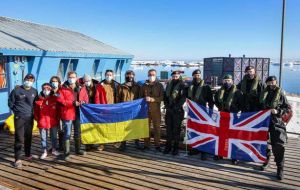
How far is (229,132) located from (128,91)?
2658 millimetres

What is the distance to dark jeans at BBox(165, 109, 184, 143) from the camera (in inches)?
296

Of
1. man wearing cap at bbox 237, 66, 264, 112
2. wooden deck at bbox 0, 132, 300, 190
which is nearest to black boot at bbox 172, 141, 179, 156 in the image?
wooden deck at bbox 0, 132, 300, 190

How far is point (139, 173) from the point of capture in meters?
6.55

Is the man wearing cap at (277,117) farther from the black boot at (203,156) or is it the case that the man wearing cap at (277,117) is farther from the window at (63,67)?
the window at (63,67)

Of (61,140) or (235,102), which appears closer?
(235,102)

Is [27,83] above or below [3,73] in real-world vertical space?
below

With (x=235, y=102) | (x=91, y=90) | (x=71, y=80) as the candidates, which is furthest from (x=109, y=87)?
(x=235, y=102)

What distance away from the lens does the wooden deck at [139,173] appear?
595cm

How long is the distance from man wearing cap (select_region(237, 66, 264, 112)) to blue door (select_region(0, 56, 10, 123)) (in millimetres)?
7275

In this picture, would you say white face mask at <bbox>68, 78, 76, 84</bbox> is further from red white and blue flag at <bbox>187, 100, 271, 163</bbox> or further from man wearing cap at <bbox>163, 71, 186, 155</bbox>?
red white and blue flag at <bbox>187, 100, 271, 163</bbox>

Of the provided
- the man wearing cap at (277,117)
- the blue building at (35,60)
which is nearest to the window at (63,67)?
the blue building at (35,60)

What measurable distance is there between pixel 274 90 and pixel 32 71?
8.23 meters

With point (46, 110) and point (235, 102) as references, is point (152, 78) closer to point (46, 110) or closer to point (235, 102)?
point (235, 102)

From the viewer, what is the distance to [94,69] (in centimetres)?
1559
